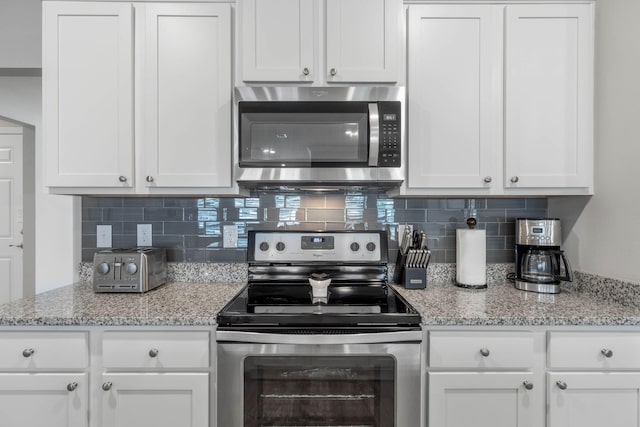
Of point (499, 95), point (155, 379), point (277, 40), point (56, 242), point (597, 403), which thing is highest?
point (277, 40)

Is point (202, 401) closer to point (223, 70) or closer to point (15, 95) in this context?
point (223, 70)

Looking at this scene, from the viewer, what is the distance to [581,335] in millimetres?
1354

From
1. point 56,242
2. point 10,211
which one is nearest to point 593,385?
point 56,242

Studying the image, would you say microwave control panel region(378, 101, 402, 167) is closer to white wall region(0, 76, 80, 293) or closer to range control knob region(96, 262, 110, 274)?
range control knob region(96, 262, 110, 274)

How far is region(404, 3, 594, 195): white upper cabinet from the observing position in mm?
1663

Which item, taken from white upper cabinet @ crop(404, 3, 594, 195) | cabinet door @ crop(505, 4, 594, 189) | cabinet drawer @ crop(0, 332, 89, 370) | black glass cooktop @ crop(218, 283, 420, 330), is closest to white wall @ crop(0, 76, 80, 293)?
cabinet drawer @ crop(0, 332, 89, 370)

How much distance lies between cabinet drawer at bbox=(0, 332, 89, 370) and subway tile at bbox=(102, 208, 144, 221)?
2.64 feet

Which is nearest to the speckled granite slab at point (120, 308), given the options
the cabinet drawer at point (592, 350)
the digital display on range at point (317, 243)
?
the digital display on range at point (317, 243)

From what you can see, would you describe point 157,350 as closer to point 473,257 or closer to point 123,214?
point 123,214

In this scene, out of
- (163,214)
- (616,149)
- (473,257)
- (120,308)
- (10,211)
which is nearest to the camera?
(120,308)

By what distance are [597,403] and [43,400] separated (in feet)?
7.06

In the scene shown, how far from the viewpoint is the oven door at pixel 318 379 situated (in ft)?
4.33

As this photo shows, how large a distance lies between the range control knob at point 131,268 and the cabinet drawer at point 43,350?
40cm

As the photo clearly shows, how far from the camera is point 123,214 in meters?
2.01
